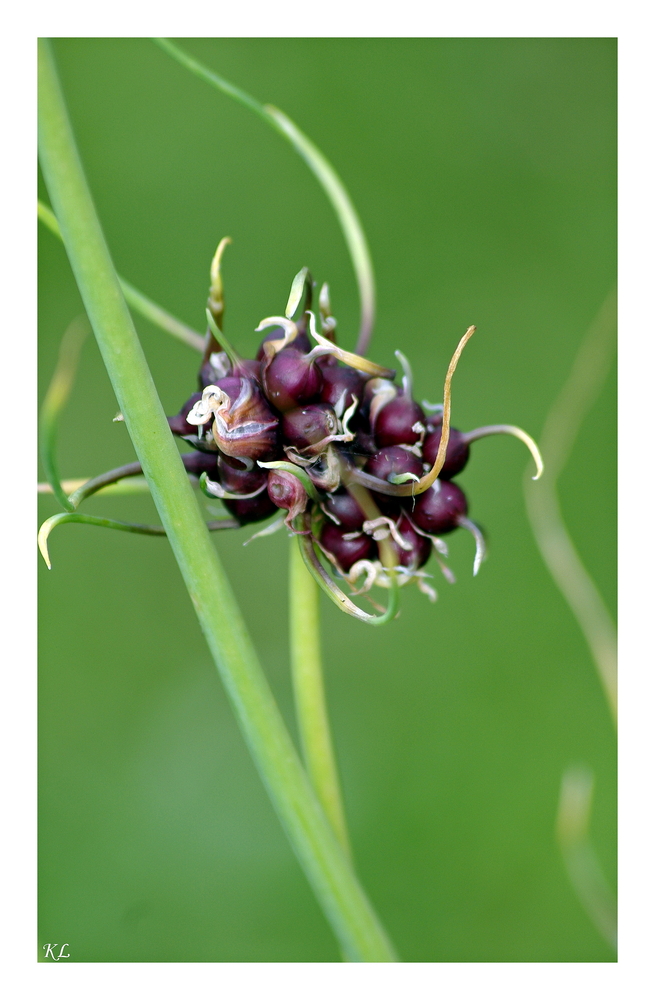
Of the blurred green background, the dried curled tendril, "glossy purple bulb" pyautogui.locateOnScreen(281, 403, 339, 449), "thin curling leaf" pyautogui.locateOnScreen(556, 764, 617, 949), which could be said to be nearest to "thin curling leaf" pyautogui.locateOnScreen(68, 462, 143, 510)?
the dried curled tendril

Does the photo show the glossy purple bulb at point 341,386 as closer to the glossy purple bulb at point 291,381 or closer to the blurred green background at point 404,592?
the glossy purple bulb at point 291,381

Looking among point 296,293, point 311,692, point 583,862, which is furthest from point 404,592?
point 296,293

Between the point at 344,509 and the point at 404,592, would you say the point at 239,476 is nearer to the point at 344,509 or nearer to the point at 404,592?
the point at 344,509

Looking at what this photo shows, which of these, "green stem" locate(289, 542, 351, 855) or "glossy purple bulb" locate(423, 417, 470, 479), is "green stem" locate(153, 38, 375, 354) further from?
"green stem" locate(289, 542, 351, 855)

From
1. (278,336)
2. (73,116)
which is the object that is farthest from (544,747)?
(73,116)

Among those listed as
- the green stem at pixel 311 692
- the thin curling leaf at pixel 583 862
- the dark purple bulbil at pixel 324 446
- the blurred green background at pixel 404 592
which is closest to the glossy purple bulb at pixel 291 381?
the dark purple bulbil at pixel 324 446

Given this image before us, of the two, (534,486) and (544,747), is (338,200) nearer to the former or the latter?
(534,486)
